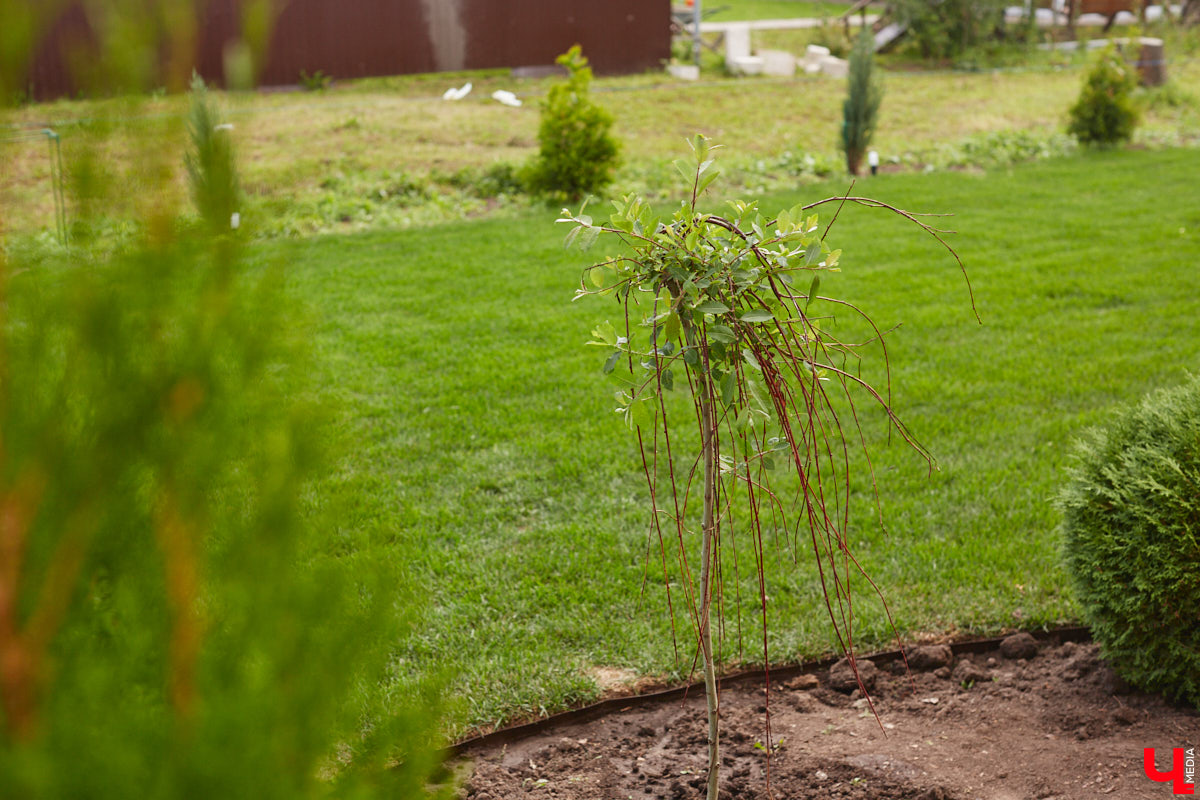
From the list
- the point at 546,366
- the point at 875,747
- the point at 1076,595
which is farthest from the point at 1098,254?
the point at 875,747

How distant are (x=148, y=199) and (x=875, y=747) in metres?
2.66

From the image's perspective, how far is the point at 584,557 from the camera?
4.07m

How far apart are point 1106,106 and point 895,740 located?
1150 centimetres

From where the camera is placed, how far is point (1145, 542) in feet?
9.41

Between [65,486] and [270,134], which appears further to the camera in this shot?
[270,134]

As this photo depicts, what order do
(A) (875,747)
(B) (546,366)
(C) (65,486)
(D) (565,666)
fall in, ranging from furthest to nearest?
(B) (546,366), (D) (565,666), (A) (875,747), (C) (65,486)

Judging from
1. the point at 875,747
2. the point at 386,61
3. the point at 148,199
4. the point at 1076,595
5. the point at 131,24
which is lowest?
the point at 875,747

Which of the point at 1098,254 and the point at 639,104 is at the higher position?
the point at 639,104

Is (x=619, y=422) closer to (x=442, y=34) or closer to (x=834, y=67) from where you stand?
(x=442, y=34)

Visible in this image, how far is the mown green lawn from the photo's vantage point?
3564 millimetres

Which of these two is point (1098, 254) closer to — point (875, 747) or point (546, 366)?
point (546, 366)

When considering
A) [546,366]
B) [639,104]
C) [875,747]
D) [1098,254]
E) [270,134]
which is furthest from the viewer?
[639,104]

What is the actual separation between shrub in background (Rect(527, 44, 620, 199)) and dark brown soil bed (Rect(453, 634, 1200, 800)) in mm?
7587
